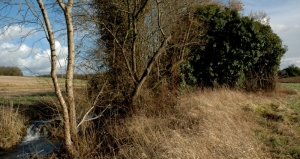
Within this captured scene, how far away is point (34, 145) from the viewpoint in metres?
9.56

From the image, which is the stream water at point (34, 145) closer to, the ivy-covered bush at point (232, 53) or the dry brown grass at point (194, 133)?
the dry brown grass at point (194, 133)

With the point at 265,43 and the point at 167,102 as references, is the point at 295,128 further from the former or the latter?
the point at 265,43

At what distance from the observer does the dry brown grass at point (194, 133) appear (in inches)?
196

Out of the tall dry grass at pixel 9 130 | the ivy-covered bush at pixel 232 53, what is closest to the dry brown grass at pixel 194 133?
the ivy-covered bush at pixel 232 53

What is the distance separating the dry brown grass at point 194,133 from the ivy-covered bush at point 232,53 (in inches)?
160

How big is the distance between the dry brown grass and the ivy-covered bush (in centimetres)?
405

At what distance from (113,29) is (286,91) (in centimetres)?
→ 1007

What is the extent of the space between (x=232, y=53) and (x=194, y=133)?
8496 mm

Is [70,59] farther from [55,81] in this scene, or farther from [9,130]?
[9,130]

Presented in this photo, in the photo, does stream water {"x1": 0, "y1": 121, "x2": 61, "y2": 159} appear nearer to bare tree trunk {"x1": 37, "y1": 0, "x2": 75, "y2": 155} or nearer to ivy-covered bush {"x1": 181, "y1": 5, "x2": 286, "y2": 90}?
bare tree trunk {"x1": 37, "y1": 0, "x2": 75, "y2": 155}

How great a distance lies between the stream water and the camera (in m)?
8.55

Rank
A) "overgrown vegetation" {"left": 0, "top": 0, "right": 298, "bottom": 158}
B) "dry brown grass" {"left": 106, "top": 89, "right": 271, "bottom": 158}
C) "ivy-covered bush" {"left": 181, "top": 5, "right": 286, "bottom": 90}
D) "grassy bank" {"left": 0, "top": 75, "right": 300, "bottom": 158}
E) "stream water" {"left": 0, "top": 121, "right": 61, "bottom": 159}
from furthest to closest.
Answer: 1. "ivy-covered bush" {"left": 181, "top": 5, "right": 286, "bottom": 90}
2. "stream water" {"left": 0, "top": 121, "right": 61, "bottom": 159}
3. "overgrown vegetation" {"left": 0, "top": 0, "right": 298, "bottom": 158}
4. "grassy bank" {"left": 0, "top": 75, "right": 300, "bottom": 158}
5. "dry brown grass" {"left": 106, "top": 89, "right": 271, "bottom": 158}

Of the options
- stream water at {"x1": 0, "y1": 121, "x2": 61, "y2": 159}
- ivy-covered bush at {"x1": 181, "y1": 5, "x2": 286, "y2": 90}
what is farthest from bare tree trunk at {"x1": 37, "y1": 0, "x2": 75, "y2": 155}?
ivy-covered bush at {"x1": 181, "y1": 5, "x2": 286, "y2": 90}

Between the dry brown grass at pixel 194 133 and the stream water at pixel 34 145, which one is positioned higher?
the dry brown grass at pixel 194 133
